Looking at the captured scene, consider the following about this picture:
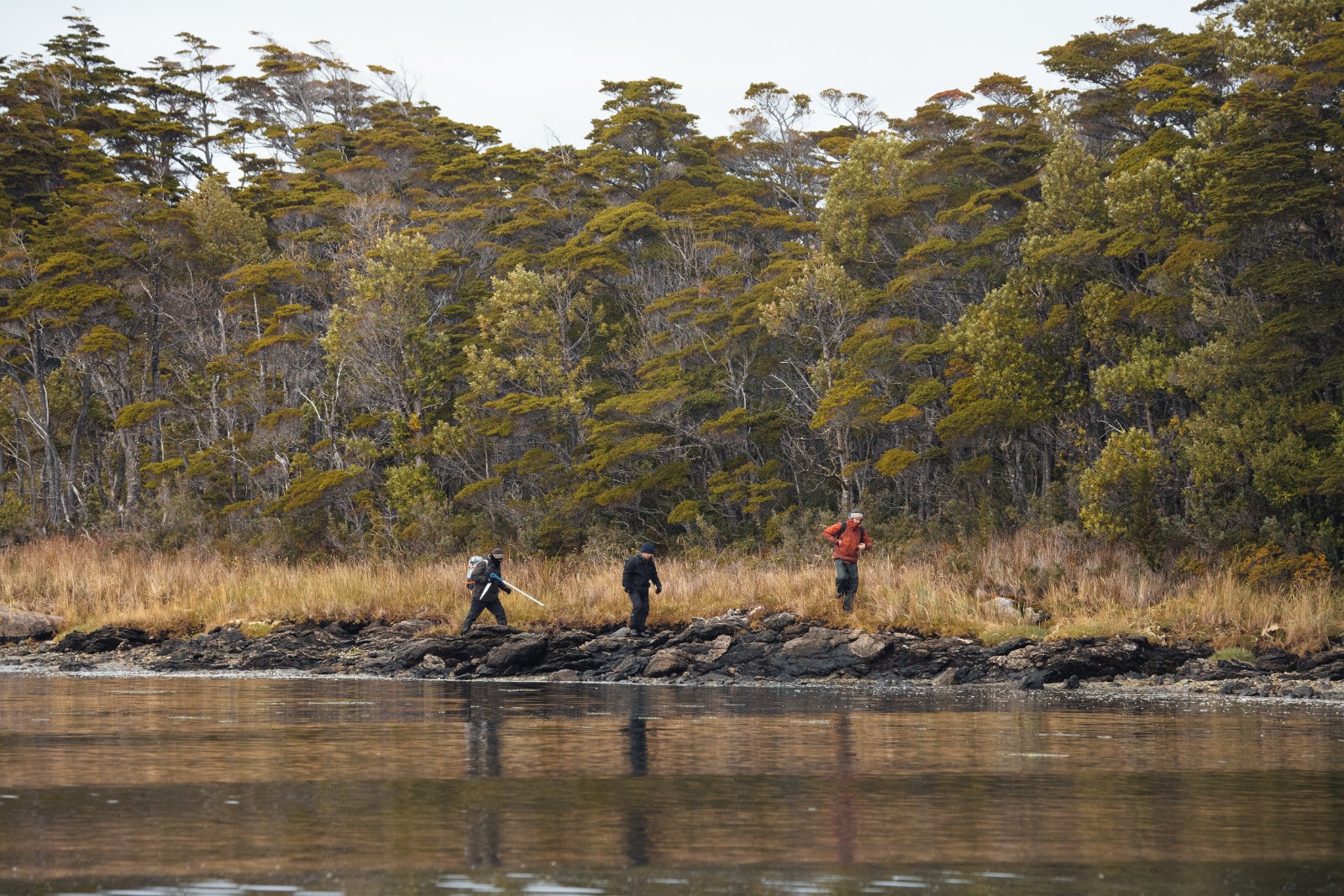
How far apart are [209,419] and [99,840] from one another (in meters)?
47.3

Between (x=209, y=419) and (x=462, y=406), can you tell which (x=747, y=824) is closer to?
(x=462, y=406)

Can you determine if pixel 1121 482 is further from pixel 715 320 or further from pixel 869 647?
pixel 715 320

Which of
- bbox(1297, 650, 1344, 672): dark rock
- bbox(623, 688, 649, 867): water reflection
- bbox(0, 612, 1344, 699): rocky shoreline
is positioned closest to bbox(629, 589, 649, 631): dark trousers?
bbox(0, 612, 1344, 699): rocky shoreline

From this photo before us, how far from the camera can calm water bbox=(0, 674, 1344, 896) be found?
759cm

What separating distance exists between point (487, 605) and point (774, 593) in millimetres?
5264

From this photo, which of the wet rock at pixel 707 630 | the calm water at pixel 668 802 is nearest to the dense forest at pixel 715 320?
the wet rock at pixel 707 630

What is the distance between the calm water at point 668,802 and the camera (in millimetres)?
7586

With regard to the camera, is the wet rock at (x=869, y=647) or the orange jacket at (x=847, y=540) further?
the orange jacket at (x=847, y=540)

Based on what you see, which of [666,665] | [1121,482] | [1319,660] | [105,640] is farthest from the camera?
[105,640]

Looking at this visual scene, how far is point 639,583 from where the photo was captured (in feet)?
88.8

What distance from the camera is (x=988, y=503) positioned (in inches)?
1337

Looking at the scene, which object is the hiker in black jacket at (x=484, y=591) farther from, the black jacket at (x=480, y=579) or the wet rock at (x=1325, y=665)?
the wet rock at (x=1325, y=665)

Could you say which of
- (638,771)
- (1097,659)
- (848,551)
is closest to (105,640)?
(848,551)

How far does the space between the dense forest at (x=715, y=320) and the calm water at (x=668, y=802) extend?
A: 43.9ft
